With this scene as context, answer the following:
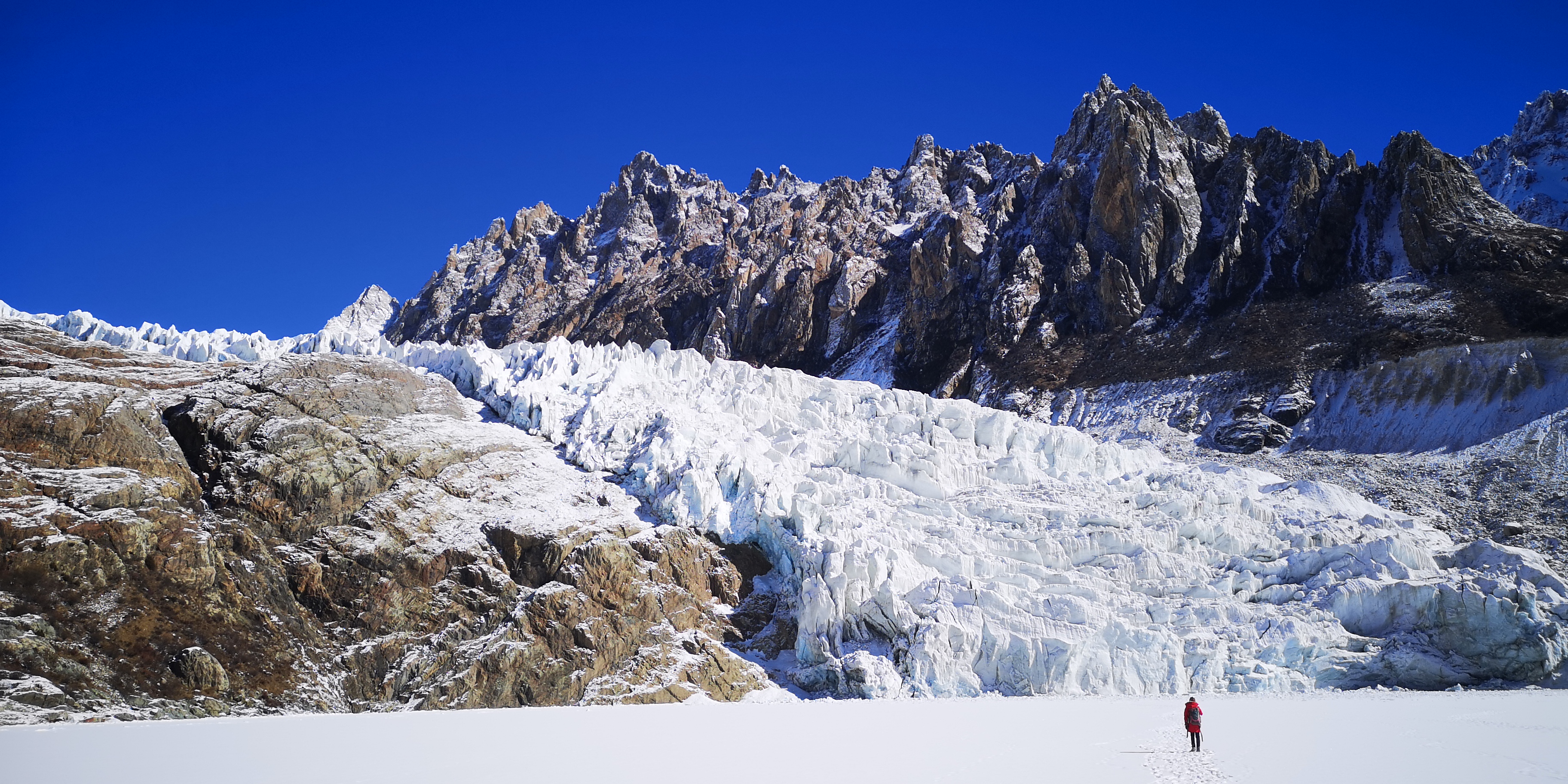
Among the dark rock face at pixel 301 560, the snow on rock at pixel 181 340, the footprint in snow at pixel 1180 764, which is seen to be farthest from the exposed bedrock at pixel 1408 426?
the snow on rock at pixel 181 340

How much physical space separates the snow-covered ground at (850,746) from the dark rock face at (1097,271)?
47.3m

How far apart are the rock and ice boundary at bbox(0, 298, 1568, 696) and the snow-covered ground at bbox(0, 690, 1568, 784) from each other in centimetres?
640

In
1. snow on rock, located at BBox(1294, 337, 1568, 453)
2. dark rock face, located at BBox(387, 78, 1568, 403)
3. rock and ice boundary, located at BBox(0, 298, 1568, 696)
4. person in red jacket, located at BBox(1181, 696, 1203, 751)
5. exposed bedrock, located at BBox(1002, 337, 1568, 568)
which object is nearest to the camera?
person in red jacket, located at BBox(1181, 696, 1203, 751)

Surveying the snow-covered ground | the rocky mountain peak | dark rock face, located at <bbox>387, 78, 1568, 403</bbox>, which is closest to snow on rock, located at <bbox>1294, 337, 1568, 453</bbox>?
dark rock face, located at <bbox>387, 78, 1568, 403</bbox>

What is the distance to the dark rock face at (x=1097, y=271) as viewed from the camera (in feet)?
228

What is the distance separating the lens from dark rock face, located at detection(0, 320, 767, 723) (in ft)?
103

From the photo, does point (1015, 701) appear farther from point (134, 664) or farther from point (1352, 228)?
point (1352, 228)

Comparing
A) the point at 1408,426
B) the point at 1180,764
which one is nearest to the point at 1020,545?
the point at 1180,764

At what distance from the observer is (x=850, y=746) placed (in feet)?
68.4

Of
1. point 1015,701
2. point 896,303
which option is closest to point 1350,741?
point 1015,701

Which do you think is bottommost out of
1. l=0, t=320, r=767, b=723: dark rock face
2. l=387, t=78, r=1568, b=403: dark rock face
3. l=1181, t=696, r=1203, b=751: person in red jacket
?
l=1181, t=696, r=1203, b=751: person in red jacket

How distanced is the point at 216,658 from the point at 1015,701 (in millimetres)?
26177

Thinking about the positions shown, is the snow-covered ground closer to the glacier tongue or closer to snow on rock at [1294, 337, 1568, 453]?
the glacier tongue

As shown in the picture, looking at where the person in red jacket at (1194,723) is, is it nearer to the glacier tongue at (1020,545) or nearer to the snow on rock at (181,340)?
the glacier tongue at (1020,545)
